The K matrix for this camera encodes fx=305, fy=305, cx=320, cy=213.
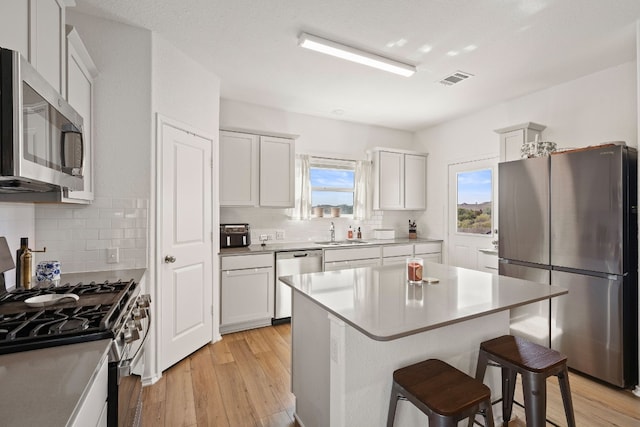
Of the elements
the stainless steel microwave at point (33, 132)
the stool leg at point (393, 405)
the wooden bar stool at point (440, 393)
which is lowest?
the stool leg at point (393, 405)

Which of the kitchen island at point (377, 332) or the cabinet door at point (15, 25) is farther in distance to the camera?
the kitchen island at point (377, 332)

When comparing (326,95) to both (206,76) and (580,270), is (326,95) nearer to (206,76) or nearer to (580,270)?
(206,76)

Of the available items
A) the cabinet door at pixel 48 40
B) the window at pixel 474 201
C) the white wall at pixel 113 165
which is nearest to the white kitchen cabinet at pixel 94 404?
the cabinet door at pixel 48 40

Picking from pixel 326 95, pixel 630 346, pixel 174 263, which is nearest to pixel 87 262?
pixel 174 263

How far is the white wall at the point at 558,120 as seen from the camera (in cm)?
293

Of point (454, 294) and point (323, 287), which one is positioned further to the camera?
point (323, 287)

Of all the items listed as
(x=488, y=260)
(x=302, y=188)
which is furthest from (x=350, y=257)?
(x=488, y=260)

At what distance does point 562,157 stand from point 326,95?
2.50m

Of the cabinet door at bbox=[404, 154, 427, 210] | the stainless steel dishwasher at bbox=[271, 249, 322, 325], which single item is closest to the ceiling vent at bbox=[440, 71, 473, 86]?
the cabinet door at bbox=[404, 154, 427, 210]

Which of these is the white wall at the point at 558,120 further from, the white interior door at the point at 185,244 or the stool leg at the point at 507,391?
the white interior door at the point at 185,244

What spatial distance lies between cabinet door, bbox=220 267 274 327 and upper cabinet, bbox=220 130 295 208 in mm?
859

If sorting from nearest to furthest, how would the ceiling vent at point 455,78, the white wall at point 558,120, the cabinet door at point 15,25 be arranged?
the cabinet door at point 15,25 → the white wall at point 558,120 → the ceiling vent at point 455,78

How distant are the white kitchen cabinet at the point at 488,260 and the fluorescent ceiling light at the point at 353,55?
90.8 inches

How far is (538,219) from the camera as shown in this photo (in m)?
2.80
